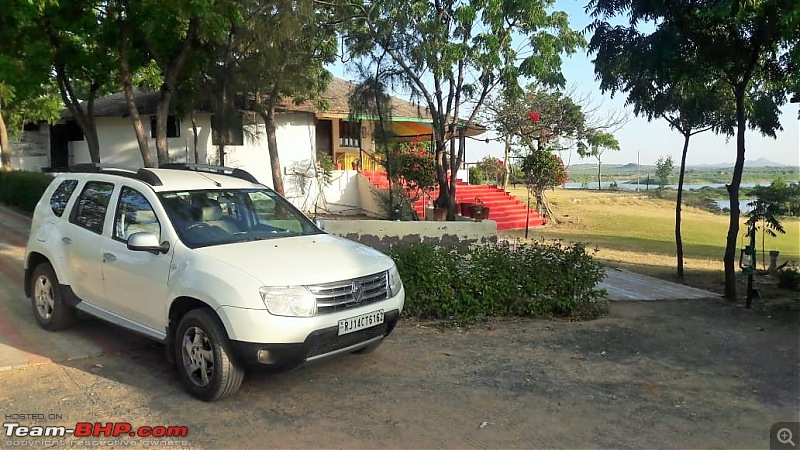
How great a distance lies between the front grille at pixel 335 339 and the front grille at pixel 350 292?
0.59 feet

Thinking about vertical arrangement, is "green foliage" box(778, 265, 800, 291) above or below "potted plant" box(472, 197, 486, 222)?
below

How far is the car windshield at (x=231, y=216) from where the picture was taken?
195 inches

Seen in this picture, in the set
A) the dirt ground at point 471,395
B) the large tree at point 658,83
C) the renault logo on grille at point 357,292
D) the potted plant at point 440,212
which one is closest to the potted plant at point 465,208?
the potted plant at point 440,212

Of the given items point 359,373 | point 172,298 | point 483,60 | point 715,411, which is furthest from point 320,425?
point 483,60

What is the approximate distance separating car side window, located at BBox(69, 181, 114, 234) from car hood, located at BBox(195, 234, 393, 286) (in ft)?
5.29

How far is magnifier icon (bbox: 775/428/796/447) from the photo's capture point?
3988mm

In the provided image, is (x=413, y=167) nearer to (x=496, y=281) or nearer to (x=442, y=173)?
(x=442, y=173)

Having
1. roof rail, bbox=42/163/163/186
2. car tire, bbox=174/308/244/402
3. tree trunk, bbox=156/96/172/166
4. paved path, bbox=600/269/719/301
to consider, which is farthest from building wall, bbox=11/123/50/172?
car tire, bbox=174/308/244/402

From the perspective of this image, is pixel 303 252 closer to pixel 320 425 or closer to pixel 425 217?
pixel 320 425

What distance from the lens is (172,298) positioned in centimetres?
464

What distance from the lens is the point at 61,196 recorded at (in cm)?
628

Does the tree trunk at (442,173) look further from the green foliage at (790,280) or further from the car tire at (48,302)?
the car tire at (48,302)

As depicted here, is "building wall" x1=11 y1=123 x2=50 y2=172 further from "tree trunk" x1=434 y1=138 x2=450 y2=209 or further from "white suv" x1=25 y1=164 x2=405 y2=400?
"white suv" x1=25 y1=164 x2=405 y2=400

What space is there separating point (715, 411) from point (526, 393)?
1.39 metres
